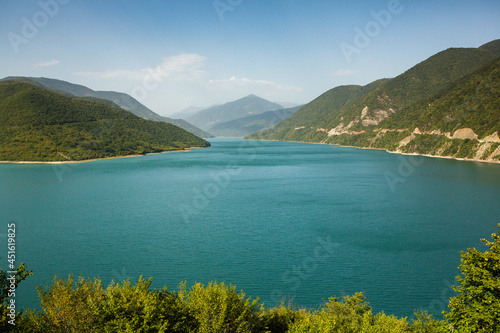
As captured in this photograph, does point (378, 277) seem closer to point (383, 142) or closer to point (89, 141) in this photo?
point (89, 141)

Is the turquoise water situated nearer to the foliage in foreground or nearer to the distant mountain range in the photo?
the foliage in foreground

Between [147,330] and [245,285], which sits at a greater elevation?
[147,330]

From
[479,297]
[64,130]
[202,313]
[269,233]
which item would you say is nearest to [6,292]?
[202,313]

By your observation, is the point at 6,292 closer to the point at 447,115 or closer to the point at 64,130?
the point at 64,130

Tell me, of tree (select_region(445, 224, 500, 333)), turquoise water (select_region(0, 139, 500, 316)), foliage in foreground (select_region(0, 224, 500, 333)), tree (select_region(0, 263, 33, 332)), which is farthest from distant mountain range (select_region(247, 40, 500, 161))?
tree (select_region(0, 263, 33, 332))

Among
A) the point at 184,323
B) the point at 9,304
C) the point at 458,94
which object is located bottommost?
the point at 184,323

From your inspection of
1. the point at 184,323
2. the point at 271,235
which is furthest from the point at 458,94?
the point at 184,323

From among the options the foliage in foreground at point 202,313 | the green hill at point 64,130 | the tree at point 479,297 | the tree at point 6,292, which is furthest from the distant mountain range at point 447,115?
the green hill at point 64,130
